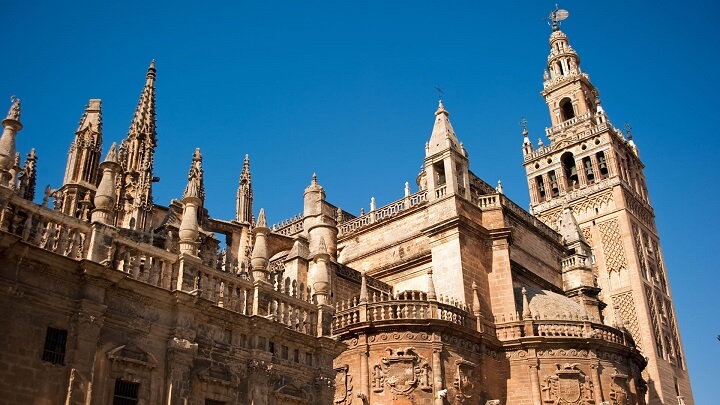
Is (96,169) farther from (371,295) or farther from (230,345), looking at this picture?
(230,345)

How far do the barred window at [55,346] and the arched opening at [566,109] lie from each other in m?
54.5

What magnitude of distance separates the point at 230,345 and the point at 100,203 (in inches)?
158

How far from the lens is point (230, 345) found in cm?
1412

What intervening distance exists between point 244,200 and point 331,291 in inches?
451

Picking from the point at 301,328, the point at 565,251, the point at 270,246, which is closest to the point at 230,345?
the point at 301,328

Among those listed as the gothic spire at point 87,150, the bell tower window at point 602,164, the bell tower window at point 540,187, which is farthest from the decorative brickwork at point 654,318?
the gothic spire at point 87,150

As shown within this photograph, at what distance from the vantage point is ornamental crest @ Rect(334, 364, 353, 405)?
907 inches

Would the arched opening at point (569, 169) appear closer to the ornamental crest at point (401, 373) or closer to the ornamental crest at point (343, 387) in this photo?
the ornamental crest at point (401, 373)

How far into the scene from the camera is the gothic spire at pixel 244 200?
35.4m

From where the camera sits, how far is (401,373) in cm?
2281

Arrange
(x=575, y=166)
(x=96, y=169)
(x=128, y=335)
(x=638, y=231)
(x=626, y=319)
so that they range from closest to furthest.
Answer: (x=128, y=335) < (x=96, y=169) < (x=626, y=319) < (x=638, y=231) < (x=575, y=166)

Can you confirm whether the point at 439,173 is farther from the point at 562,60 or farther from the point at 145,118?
the point at 562,60

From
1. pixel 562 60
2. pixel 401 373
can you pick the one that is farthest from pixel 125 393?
pixel 562 60

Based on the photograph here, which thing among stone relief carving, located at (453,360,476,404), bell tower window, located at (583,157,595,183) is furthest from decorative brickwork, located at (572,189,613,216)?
stone relief carving, located at (453,360,476,404)
